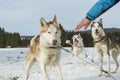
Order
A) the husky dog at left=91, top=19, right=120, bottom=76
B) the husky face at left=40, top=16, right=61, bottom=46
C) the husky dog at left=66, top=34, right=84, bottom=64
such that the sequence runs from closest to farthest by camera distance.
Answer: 1. the husky face at left=40, top=16, right=61, bottom=46
2. the husky dog at left=91, top=19, right=120, bottom=76
3. the husky dog at left=66, top=34, right=84, bottom=64

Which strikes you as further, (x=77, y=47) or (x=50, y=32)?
(x=77, y=47)

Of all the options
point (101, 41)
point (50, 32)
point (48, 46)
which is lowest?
point (48, 46)

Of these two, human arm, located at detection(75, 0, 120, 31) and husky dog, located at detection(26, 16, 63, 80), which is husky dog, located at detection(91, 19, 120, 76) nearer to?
husky dog, located at detection(26, 16, 63, 80)

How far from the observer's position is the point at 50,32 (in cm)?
764

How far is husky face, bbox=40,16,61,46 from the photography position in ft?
24.8

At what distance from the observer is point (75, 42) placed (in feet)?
61.0

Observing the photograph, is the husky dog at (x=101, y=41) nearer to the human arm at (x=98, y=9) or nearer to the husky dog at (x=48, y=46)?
the husky dog at (x=48, y=46)

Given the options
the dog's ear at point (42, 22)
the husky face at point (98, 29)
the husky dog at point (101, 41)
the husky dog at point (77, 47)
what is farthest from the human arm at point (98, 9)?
the husky dog at point (77, 47)

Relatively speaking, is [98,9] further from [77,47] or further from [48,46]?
[77,47]

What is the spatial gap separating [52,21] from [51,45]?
501 mm

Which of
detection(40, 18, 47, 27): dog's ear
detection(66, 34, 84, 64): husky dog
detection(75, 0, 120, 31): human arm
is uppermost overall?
detection(40, 18, 47, 27): dog's ear

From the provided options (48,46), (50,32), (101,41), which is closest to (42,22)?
(50,32)

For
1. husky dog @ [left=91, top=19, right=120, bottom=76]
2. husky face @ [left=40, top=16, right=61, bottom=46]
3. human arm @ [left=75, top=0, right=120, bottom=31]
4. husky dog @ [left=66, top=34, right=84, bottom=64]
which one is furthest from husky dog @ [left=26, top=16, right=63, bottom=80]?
husky dog @ [left=66, top=34, right=84, bottom=64]

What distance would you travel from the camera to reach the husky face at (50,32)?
756 centimetres
